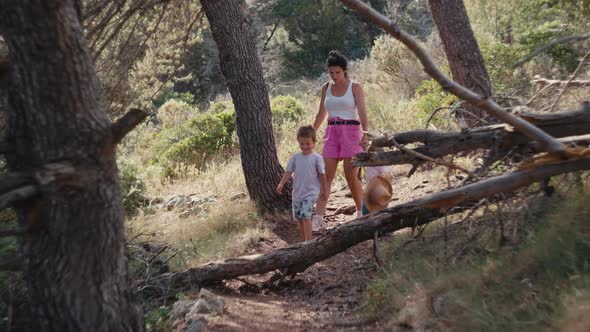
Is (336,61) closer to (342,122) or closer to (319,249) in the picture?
(342,122)

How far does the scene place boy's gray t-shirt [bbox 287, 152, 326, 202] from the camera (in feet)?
20.1

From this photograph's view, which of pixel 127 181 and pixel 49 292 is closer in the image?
pixel 49 292

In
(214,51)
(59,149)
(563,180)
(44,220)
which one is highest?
(214,51)

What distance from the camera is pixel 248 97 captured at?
25.8ft

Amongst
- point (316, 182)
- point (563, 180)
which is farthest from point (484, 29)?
point (563, 180)

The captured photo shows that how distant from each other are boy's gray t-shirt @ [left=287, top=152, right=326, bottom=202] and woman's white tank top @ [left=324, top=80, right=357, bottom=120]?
0.69 metres

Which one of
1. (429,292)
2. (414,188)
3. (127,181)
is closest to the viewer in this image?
(429,292)

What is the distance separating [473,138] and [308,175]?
2264 millimetres

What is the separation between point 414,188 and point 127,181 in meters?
5.73

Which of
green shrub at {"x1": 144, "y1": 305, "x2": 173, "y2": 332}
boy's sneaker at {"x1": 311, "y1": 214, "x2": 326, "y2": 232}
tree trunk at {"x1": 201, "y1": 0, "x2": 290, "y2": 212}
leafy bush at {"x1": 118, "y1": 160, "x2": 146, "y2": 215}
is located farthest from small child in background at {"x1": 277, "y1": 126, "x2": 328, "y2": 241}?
leafy bush at {"x1": 118, "y1": 160, "x2": 146, "y2": 215}

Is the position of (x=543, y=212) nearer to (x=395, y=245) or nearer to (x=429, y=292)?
(x=429, y=292)

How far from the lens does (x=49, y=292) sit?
9.55 ft

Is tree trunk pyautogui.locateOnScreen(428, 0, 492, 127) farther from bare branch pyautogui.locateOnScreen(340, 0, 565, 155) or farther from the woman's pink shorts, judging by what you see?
bare branch pyautogui.locateOnScreen(340, 0, 565, 155)

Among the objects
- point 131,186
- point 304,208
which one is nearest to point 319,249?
point 304,208
